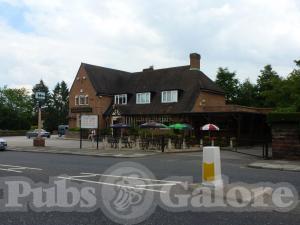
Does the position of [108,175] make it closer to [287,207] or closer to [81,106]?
[287,207]

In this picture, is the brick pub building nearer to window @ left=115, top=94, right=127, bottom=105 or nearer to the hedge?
window @ left=115, top=94, right=127, bottom=105

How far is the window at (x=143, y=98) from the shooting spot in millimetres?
50875

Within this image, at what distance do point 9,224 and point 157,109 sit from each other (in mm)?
41289

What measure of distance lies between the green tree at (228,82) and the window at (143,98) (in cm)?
2162

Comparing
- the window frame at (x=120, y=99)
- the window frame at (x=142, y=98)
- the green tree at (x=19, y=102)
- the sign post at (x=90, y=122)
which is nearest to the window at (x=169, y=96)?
the window frame at (x=142, y=98)

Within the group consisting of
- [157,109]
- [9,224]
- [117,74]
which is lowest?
[9,224]

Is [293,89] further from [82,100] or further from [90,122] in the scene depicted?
[82,100]

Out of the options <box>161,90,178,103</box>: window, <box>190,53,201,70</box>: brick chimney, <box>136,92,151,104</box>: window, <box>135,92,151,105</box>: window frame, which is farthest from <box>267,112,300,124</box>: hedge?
<box>136,92,151,104</box>: window

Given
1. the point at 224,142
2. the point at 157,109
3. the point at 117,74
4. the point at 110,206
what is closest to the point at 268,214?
the point at 110,206

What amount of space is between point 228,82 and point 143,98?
22974 millimetres

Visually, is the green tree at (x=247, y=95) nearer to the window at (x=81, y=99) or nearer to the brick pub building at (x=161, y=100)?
the brick pub building at (x=161, y=100)

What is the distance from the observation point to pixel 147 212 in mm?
7887

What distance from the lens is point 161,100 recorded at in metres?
49.2

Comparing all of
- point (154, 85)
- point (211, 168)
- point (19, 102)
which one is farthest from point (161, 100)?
point (19, 102)
